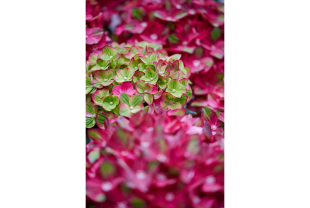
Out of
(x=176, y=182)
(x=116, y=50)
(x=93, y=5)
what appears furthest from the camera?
(x=93, y=5)

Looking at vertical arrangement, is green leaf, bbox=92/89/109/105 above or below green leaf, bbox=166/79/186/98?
below

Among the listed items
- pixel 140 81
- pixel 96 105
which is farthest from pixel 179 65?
pixel 96 105

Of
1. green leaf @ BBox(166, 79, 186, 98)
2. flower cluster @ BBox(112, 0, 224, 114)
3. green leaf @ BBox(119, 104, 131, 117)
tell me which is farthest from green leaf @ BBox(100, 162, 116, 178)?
flower cluster @ BBox(112, 0, 224, 114)

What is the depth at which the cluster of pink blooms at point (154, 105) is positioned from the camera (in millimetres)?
518

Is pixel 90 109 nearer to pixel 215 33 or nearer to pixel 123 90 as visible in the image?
pixel 123 90

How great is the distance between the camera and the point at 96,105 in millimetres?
756

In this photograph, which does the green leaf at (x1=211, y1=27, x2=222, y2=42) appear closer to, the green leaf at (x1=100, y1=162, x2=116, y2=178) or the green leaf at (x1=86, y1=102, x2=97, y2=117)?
the green leaf at (x1=86, y1=102, x2=97, y2=117)

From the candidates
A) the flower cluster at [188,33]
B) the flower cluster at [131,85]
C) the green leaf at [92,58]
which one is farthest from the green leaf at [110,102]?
the flower cluster at [188,33]

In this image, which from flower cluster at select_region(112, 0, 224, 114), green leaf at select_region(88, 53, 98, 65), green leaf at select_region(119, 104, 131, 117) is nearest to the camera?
green leaf at select_region(119, 104, 131, 117)

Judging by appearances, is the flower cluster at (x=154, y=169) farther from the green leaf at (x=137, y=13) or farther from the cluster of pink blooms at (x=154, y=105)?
the green leaf at (x=137, y=13)

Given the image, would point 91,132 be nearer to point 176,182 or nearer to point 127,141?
point 127,141

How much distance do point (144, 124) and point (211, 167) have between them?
0.52ft

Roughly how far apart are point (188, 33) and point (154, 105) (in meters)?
0.37

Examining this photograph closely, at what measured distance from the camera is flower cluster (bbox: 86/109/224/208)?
0.51 metres
